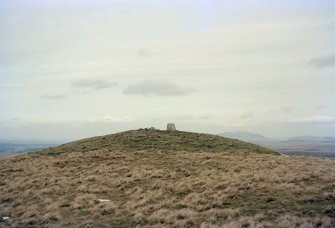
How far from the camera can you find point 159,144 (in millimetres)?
44500

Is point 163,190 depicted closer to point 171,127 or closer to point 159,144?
point 159,144

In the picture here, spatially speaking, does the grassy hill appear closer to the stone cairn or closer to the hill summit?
the hill summit

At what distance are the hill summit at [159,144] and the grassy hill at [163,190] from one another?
5.04 feet

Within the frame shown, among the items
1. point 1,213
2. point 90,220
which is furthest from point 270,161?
point 1,213

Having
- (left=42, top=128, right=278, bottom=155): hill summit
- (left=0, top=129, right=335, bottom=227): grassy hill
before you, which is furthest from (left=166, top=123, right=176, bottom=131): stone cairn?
(left=0, top=129, right=335, bottom=227): grassy hill

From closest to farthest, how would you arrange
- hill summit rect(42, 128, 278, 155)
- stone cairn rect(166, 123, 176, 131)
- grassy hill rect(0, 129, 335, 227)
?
grassy hill rect(0, 129, 335, 227), hill summit rect(42, 128, 278, 155), stone cairn rect(166, 123, 176, 131)

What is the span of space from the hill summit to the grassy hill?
5.04ft

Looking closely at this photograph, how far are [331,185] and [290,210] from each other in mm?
5791

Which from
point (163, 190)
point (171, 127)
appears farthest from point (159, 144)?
point (163, 190)

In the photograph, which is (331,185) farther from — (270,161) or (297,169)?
(270,161)

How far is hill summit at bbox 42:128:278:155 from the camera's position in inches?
1704

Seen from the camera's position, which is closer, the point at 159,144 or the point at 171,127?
the point at 159,144

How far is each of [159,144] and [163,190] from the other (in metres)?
20.1

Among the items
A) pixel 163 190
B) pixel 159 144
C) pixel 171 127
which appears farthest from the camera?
pixel 171 127
